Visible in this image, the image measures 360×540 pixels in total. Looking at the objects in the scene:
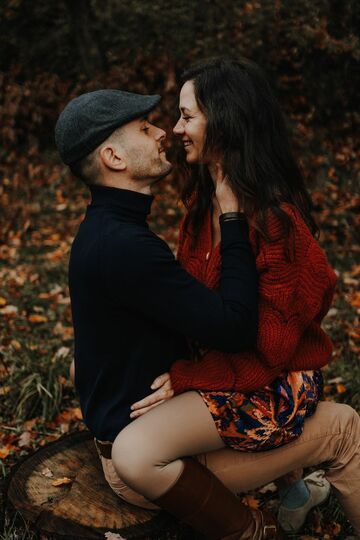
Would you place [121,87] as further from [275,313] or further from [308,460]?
[308,460]

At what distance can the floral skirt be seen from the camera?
2.48 meters

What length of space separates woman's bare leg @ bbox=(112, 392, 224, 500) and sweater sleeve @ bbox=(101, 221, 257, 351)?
304mm

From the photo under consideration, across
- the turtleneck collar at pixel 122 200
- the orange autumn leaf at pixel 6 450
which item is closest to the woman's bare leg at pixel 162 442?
the turtleneck collar at pixel 122 200

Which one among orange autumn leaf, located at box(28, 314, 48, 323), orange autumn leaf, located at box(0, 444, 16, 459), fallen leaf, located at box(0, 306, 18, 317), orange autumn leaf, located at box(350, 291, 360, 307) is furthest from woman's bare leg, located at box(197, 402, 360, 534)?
fallen leaf, located at box(0, 306, 18, 317)

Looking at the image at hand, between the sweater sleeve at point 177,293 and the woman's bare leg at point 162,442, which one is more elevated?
the sweater sleeve at point 177,293

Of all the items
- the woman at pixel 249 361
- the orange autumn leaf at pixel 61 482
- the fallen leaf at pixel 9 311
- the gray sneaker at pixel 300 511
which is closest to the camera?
the woman at pixel 249 361

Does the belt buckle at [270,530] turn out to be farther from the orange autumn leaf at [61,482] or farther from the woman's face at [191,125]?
the woman's face at [191,125]

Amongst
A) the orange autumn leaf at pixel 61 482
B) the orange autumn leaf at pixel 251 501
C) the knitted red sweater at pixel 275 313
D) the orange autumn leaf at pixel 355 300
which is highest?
the knitted red sweater at pixel 275 313

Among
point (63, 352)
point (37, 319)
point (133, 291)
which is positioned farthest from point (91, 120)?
point (37, 319)

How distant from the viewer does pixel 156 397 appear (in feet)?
8.21

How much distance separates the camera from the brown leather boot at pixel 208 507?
2395mm

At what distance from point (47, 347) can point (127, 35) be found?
6.20 metres

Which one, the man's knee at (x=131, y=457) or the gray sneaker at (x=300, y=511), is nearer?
the man's knee at (x=131, y=457)

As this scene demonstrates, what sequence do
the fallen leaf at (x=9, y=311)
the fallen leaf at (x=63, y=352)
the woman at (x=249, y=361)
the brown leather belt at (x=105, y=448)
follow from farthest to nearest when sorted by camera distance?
the fallen leaf at (x=9, y=311)
the fallen leaf at (x=63, y=352)
the brown leather belt at (x=105, y=448)
the woman at (x=249, y=361)
